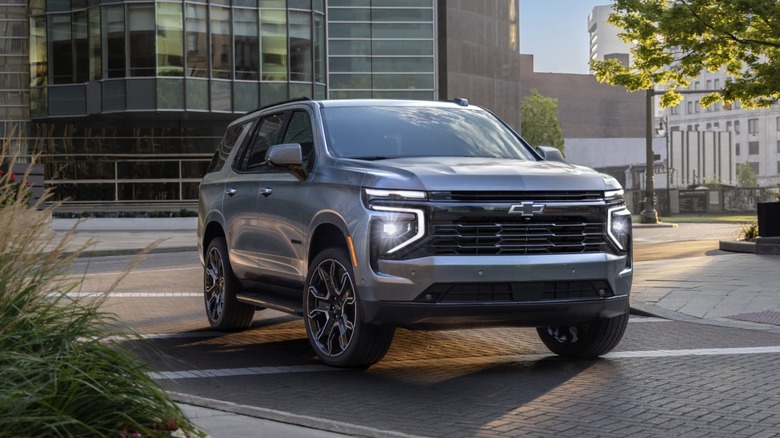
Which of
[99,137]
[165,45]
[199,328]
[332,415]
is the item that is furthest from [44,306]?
[99,137]

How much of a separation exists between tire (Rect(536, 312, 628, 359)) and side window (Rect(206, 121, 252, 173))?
3.62 metres

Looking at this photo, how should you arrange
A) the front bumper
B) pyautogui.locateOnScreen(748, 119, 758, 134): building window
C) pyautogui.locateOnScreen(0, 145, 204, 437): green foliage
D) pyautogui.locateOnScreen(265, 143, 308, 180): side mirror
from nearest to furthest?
pyautogui.locateOnScreen(0, 145, 204, 437): green foliage < the front bumper < pyautogui.locateOnScreen(265, 143, 308, 180): side mirror < pyautogui.locateOnScreen(748, 119, 758, 134): building window

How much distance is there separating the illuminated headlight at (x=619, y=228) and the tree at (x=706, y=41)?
16.2m

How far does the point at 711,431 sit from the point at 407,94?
5114cm

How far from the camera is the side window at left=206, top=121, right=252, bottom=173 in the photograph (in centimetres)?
1138

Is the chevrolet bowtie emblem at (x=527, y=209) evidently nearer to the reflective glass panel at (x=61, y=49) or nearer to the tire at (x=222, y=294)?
the tire at (x=222, y=294)

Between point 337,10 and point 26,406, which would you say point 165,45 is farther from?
point 26,406

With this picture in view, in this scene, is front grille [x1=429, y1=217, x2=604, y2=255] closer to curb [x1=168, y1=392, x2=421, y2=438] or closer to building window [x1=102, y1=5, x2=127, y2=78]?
curb [x1=168, y1=392, x2=421, y2=438]

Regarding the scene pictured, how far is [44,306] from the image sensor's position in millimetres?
5539

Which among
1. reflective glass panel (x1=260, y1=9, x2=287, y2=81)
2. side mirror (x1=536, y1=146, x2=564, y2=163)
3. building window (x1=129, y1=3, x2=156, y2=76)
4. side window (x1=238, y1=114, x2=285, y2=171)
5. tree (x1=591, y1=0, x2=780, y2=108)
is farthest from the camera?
reflective glass panel (x1=260, y1=9, x2=287, y2=81)

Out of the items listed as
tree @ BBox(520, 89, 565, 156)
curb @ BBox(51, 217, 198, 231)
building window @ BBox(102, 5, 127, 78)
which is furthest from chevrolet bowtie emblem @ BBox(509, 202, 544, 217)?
tree @ BBox(520, 89, 565, 156)

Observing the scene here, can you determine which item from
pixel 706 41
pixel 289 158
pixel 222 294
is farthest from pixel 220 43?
pixel 289 158

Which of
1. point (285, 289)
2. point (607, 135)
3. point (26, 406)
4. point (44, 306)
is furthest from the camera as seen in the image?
point (607, 135)

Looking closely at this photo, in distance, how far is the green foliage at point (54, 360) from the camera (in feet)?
15.1
